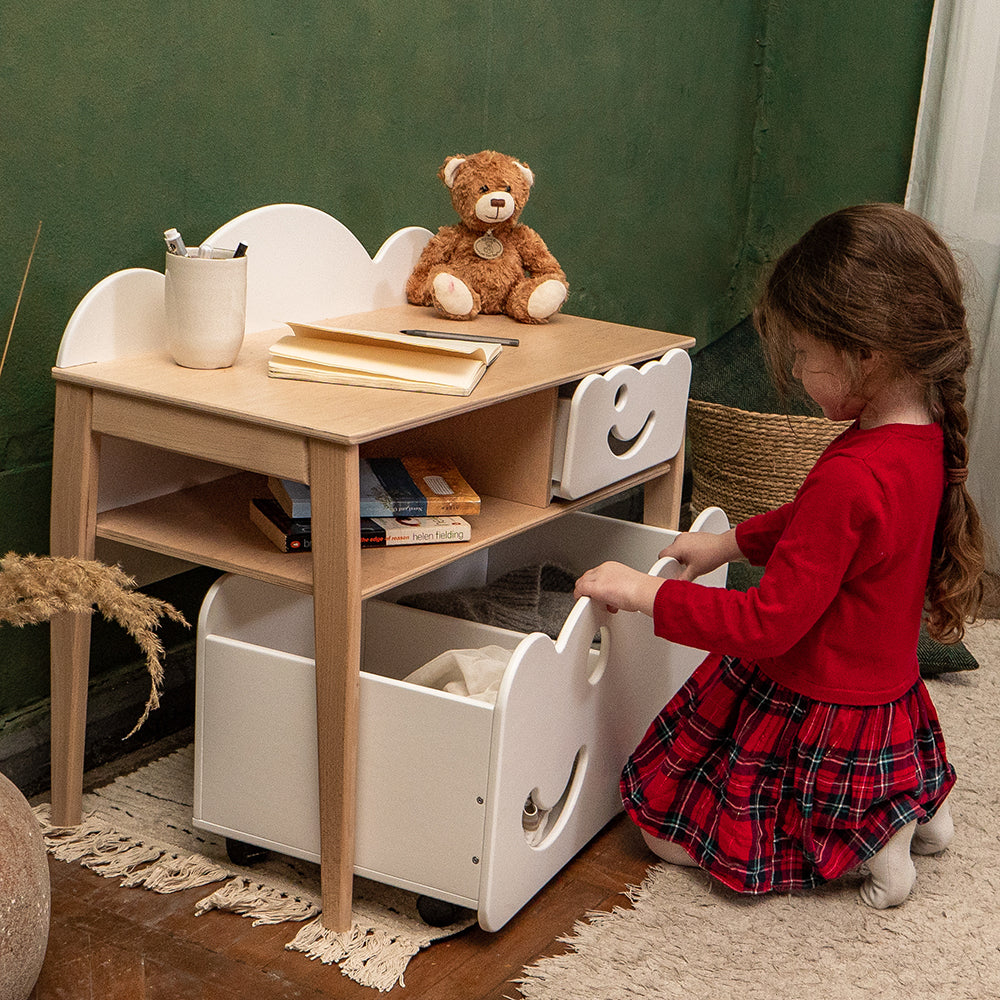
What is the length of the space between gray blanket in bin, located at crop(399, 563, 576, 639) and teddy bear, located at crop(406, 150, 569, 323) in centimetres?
36

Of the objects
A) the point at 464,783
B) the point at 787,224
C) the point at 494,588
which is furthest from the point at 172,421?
the point at 787,224

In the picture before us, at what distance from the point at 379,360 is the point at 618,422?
0.32 metres

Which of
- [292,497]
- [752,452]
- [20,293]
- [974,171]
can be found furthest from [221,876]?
[974,171]

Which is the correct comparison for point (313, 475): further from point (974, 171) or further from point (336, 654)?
point (974, 171)

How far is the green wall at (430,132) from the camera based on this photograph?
50.8 inches

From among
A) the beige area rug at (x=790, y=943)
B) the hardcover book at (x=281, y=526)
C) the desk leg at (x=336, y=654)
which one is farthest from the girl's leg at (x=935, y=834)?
the hardcover book at (x=281, y=526)

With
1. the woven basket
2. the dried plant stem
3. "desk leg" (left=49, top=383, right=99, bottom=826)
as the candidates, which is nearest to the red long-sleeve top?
"desk leg" (left=49, top=383, right=99, bottom=826)

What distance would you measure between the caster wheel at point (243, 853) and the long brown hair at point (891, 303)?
803 mm

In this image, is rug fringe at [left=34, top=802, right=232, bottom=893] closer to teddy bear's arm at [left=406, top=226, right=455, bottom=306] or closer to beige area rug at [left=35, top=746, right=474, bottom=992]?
beige area rug at [left=35, top=746, right=474, bottom=992]

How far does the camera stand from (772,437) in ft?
7.16

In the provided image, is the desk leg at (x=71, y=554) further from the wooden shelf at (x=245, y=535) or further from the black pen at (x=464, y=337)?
the black pen at (x=464, y=337)

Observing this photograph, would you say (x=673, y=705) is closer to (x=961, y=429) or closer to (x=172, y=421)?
(x=961, y=429)

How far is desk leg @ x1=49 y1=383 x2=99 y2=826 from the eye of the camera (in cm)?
123

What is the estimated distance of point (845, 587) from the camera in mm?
1241
